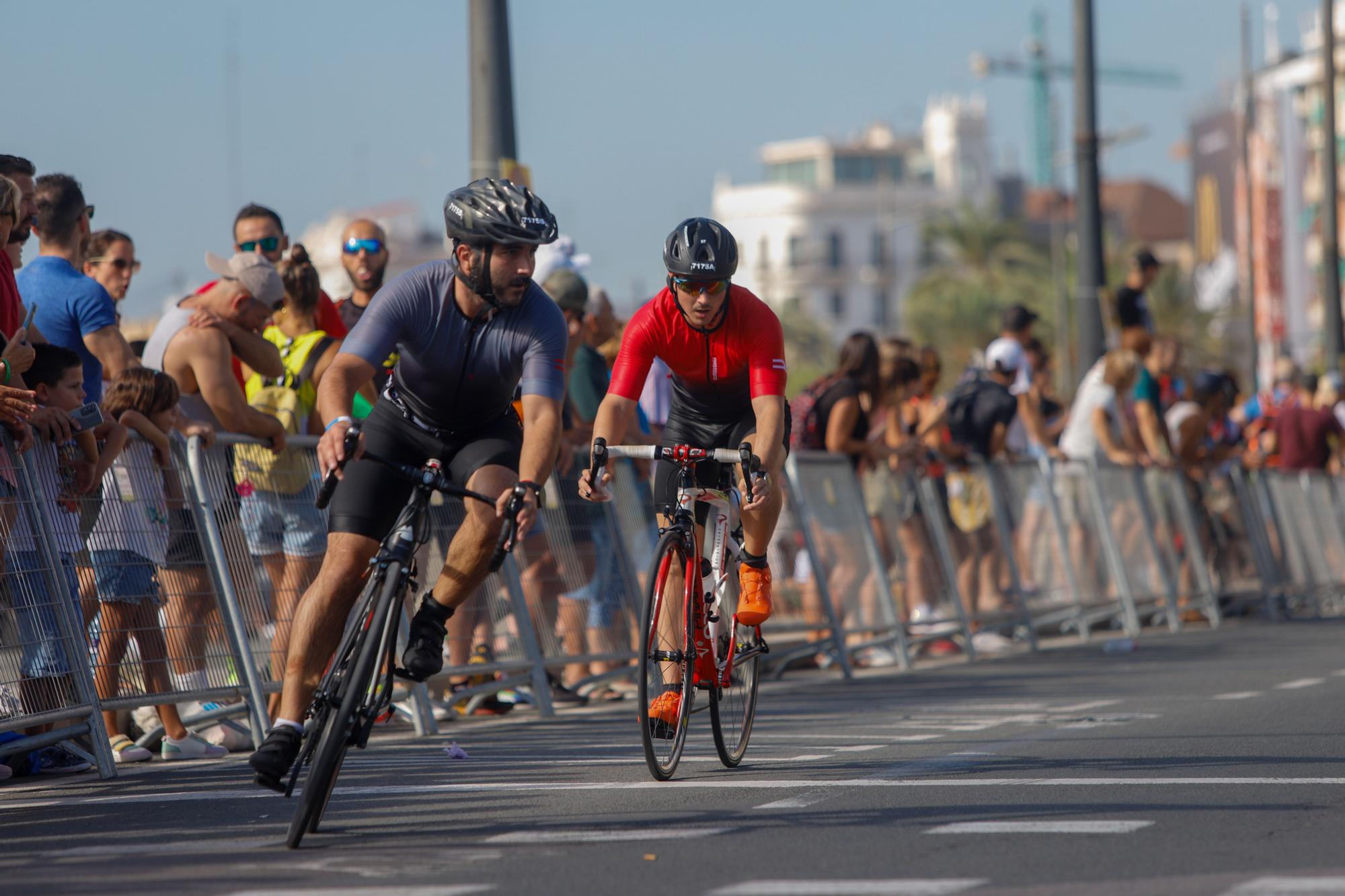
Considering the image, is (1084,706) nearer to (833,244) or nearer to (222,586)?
(222,586)

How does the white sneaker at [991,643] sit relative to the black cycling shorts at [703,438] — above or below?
below

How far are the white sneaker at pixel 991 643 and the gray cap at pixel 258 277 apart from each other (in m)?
7.83

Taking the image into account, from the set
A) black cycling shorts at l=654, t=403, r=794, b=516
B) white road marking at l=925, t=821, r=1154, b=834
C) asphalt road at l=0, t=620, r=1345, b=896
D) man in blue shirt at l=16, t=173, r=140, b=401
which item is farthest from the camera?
man in blue shirt at l=16, t=173, r=140, b=401

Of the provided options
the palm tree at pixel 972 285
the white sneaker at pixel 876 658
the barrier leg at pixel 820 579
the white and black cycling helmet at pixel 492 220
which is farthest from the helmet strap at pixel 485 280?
the palm tree at pixel 972 285

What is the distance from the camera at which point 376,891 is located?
552 cm

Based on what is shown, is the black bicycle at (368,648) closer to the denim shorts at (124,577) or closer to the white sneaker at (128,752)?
the denim shorts at (124,577)

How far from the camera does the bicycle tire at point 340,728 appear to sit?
20.5ft

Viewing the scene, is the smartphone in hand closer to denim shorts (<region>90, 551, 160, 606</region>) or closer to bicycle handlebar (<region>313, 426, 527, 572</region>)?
denim shorts (<region>90, 551, 160, 606</region>)

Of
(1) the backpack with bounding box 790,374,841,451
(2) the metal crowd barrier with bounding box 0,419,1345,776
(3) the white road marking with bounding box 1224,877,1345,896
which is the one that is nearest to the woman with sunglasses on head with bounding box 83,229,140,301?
(2) the metal crowd barrier with bounding box 0,419,1345,776

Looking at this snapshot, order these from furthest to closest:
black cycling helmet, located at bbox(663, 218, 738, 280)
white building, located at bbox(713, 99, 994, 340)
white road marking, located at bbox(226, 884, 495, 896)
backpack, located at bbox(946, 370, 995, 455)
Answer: white building, located at bbox(713, 99, 994, 340), backpack, located at bbox(946, 370, 995, 455), black cycling helmet, located at bbox(663, 218, 738, 280), white road marking, located at bbox(226, 884, 495, 896)

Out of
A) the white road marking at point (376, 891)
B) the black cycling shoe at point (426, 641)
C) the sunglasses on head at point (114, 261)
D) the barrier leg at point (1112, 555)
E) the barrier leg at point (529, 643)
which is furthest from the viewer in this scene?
the barrier leg at point (1112, 555)

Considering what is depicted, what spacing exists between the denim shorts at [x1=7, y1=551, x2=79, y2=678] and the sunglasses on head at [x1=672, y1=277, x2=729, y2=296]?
9.11ft

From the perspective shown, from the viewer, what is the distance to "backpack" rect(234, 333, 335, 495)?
999 centimetres

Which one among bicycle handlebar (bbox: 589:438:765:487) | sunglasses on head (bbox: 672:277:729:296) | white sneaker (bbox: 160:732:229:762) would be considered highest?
sunglasses on head (bbox: 672:277:729:296)
